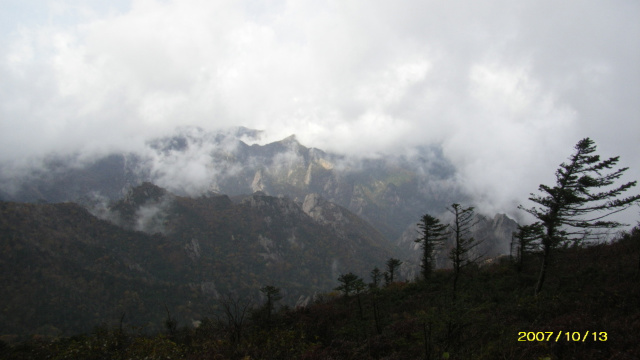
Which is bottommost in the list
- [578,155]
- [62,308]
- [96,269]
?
[62,308]

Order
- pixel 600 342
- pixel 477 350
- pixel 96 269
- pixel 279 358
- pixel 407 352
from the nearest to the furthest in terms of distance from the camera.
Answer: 1. pixel 600 342
2. pixel 477 350
3. pixel 279 358
4. pixel 407 352
5. pixel 96 269

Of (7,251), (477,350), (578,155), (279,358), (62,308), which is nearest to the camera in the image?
(477,350)

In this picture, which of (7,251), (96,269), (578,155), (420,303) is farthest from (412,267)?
(7,251)

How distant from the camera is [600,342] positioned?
10438 millimetres

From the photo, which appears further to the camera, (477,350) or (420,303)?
(420,303)

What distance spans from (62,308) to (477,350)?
20066 centimetres

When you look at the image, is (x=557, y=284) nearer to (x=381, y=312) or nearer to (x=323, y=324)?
(x=381, y=312)
